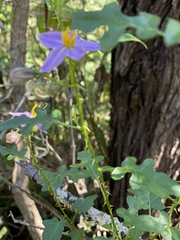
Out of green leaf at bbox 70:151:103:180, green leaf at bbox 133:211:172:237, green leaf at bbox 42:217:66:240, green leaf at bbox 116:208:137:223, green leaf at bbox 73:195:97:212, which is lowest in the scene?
→ green leaf at bbox 42:217:66:240

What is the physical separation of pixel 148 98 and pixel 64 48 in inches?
39.1

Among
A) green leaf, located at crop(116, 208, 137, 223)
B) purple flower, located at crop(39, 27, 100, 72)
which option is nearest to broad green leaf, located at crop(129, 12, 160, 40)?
purple flower, located at crop(39, 27, 100, 72)

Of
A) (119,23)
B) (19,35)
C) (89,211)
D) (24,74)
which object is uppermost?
(119,23)

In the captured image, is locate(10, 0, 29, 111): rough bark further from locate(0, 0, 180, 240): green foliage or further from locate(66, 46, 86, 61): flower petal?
locate(66, 46, 86, 61): flower petal

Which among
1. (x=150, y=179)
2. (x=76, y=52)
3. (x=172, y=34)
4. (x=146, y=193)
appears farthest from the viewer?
(x=146, y=193)

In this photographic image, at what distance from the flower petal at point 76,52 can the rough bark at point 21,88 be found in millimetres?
850

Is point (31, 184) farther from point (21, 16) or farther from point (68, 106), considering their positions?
point (21, 16)

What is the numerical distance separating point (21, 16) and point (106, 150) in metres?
0.61

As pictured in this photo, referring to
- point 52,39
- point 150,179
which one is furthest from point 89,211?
point 52,39

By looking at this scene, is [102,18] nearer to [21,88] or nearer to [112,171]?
[112,171]

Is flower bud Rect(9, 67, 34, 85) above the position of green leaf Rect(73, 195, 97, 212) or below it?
above

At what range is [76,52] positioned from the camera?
719mm

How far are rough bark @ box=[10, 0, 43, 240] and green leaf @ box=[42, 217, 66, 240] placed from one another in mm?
519

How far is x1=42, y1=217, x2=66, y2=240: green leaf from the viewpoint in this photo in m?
1.00
